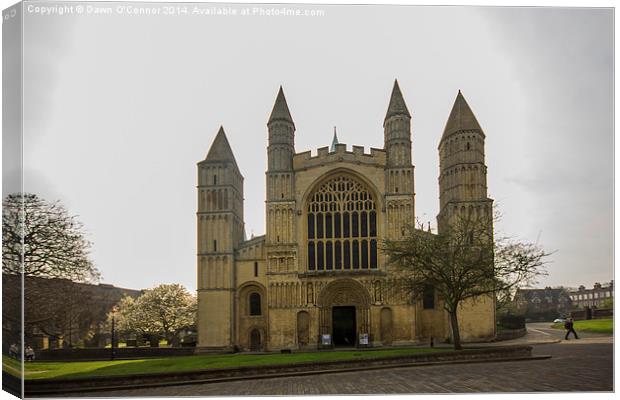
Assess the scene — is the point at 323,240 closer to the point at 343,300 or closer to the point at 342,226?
the point at 342,226

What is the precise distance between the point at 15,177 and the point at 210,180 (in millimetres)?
21242

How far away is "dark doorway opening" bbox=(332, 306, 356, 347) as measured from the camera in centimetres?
3741

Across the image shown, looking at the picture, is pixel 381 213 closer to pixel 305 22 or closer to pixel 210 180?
pixel 210 180

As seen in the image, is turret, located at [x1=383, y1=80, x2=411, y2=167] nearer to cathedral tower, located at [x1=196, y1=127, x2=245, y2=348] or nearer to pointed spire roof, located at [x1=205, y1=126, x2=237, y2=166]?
cathedral tower, located at [x1=196, y1=127, x2=245, y2=348]

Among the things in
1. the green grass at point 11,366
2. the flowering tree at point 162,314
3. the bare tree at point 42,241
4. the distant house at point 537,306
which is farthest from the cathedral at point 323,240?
the green grass at point 11,366

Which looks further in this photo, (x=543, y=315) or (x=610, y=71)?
(x=543, y=315)

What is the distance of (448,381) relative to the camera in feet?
61.4

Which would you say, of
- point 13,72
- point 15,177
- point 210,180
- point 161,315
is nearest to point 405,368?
point 15,177

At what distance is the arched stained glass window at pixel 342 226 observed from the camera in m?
37.4

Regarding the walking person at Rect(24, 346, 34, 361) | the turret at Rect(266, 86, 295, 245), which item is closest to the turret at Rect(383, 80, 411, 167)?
the turret at Rect(266, 86, 295, 245)

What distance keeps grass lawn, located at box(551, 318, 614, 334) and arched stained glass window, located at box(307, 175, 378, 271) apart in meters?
13.7

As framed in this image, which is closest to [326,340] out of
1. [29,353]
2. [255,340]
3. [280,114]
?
[255,340]

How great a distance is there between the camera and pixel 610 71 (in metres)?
18.2

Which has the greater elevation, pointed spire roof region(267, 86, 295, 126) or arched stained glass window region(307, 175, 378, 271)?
pointed spire roof region(267, 86, 295, 126)
